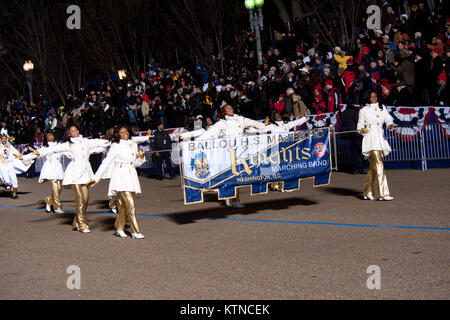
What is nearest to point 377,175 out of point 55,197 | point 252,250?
point 252,250

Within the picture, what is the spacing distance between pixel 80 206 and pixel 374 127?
235 inches

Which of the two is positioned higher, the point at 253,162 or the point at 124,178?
the point at 253,162

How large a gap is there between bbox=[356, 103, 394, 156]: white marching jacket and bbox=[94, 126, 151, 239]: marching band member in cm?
466

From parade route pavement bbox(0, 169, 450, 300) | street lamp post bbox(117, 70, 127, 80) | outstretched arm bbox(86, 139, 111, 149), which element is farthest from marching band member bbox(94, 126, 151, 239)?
street lamp post bbox(117, 70, 127, 80)

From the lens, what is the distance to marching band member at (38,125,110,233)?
1088 cm

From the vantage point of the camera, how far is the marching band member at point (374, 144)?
11.8 m

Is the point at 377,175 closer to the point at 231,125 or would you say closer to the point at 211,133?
the point at 231,125

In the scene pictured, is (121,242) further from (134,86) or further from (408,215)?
(134,86)

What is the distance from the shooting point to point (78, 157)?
11094 mm

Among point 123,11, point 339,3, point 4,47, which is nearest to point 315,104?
point 339,3

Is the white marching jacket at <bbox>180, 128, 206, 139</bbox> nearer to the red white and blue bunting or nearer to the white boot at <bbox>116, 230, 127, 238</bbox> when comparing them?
the white boot at <bbox>116, 230, 127, 238</bbox>
